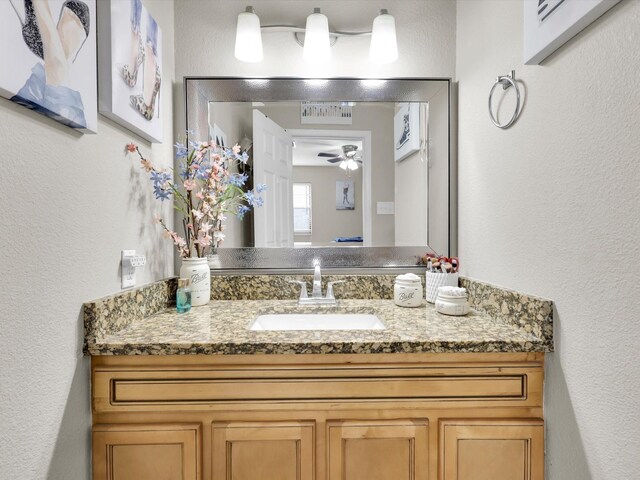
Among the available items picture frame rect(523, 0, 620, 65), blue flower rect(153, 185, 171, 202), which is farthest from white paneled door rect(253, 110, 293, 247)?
picture frame rect(523, 0, 620, 65)

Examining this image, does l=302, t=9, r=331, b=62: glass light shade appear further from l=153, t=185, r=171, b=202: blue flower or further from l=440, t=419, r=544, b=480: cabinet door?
l=440, t=419, r=544, b=480: cabinet door

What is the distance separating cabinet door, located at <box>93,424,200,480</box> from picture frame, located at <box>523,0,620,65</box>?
4.41 feet

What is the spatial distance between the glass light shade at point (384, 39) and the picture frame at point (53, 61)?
99 centimetres

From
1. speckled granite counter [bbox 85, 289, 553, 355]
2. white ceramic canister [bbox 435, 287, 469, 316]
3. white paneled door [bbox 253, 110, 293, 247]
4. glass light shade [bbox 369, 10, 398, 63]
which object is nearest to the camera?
speckled granite counter [bbox 85, 289, 553, 355]

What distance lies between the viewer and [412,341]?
938 millimetres

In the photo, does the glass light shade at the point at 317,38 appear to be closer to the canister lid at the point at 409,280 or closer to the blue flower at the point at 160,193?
the blue flower at the point at 160,193

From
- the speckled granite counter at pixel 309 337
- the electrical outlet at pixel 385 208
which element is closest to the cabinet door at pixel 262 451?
the speckled granite counter at pixel 309 337

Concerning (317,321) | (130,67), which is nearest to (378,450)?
(317,321)

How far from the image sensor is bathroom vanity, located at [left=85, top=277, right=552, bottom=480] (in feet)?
3.10

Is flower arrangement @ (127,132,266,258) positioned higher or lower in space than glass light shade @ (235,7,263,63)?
lower

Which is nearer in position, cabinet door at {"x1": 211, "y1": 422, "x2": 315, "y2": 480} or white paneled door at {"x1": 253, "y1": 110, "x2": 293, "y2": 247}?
cabinet door at {"x1": 211, "y1": 422, "x2": 315, "y2": 480}

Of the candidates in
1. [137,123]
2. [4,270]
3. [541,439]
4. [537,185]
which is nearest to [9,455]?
[4,270]

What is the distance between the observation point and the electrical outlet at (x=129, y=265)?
110cm

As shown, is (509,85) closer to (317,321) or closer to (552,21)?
(552,21)
